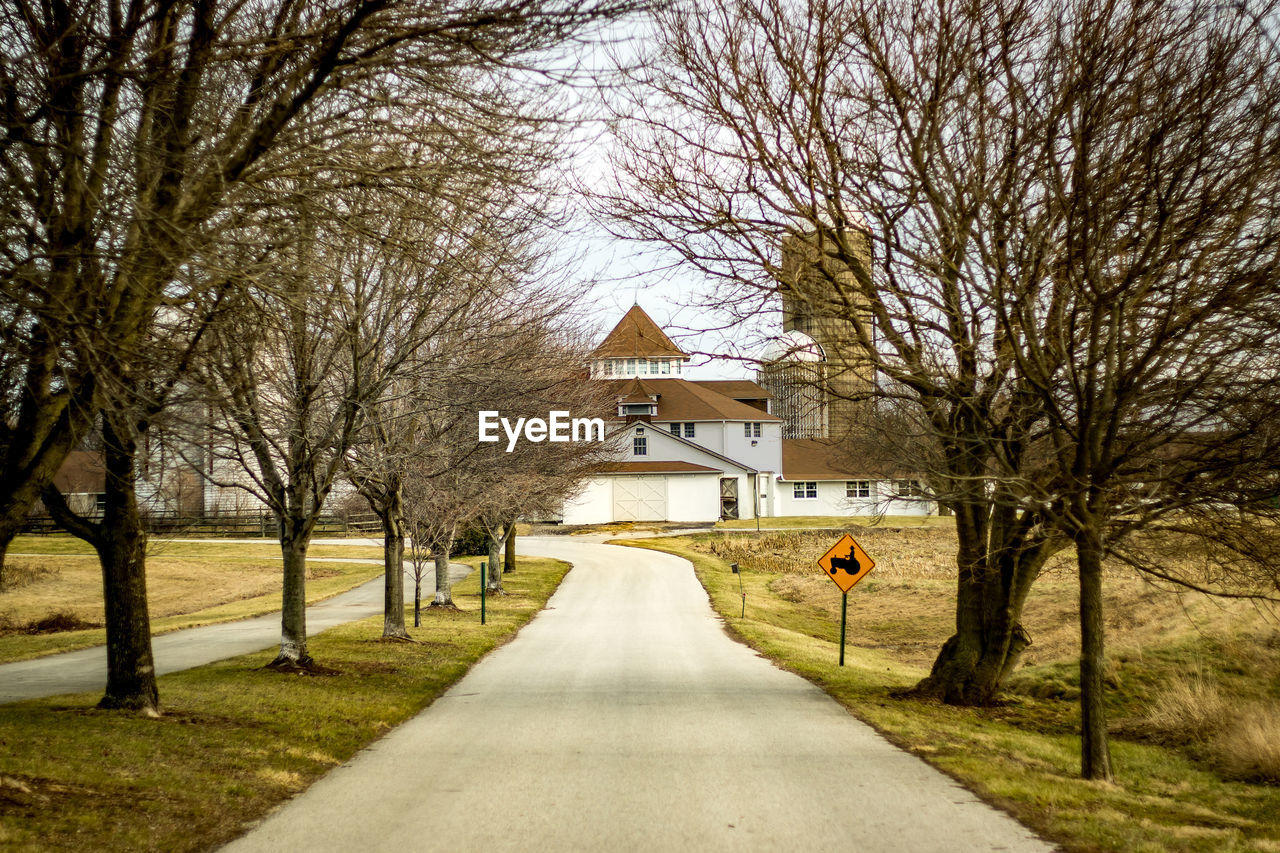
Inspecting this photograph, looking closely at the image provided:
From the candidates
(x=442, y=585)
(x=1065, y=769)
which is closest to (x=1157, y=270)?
(x=1065, y=769)

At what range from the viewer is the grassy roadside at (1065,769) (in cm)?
727

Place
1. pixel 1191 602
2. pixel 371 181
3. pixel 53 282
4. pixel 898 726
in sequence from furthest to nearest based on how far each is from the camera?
pixel 1191 602
pixel 898 726
pixel 371 181
pixel 53 282

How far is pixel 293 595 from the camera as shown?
15.0 m

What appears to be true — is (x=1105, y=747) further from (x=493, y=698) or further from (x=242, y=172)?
(x=242, y=172)

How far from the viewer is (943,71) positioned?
411 inches

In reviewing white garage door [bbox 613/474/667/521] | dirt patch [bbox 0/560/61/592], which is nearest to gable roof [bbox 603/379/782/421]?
white garage door [bbox 613/474/667/521]

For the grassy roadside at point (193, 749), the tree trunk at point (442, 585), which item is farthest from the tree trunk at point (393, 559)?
the tree trunk at point (442, 585)

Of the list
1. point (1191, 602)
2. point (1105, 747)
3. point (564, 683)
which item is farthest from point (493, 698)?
point (1191, 602)

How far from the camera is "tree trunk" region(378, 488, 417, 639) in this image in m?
19.0

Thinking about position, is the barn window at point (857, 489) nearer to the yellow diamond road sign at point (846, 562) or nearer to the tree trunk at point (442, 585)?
the tree trunk at point (442, 585)

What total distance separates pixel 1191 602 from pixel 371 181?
19.4 m

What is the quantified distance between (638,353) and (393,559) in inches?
302

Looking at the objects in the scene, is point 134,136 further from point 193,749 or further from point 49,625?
point 49,625

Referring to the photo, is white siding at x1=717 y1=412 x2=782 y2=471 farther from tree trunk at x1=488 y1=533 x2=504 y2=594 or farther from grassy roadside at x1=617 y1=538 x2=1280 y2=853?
grassy roadside at x1=617 y1=538 x2=1280 y2=853
